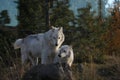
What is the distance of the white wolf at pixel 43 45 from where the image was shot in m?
7.86

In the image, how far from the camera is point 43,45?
831 centimetres

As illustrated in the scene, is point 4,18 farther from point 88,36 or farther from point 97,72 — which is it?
point 97,72

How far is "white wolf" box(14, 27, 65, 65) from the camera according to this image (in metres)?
7.86

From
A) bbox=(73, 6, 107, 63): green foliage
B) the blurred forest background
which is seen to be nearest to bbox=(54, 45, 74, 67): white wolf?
the blurred forest background

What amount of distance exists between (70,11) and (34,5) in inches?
44.9

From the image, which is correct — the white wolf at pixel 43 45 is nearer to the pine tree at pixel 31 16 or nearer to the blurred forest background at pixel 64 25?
the blurred forest background at pixel 64 25

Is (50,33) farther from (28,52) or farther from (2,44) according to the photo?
(2,44)

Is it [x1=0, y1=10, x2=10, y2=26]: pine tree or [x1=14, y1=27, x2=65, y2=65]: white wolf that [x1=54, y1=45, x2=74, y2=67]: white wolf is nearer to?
[x1=14, y1=27, x2=65, y2=65]: white wolf

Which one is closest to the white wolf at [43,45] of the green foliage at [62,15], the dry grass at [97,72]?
the dry grass at [97,72]

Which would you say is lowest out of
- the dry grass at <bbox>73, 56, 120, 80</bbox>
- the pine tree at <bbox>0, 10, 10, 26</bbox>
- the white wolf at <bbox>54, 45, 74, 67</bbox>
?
the dry grass at <bbox>73, 56, 120, 80</bbox>

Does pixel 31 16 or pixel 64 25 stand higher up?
pixel 31 16

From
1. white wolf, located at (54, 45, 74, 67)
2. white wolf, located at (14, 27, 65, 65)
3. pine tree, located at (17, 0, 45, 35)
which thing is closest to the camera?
white wolf, located at (14, 27, 65, 65)

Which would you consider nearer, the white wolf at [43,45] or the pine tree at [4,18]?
the white wolf at [43,45]

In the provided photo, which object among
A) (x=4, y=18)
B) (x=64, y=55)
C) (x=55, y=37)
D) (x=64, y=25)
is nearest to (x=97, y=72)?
(x=64, y=55)
